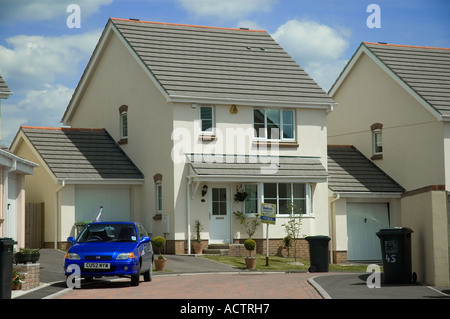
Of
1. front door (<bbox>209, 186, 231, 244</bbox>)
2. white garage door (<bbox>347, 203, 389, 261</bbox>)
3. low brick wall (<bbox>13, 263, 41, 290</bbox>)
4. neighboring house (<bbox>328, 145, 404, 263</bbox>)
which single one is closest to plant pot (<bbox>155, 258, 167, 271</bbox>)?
low brick wall (<bbox>13, 263, 41, 290</bbox>)

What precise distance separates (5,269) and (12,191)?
38.0 ft

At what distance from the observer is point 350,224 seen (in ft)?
122

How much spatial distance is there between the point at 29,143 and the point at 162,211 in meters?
6.32

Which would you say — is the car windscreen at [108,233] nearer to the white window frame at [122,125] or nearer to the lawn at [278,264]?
the lawn at [278,264]

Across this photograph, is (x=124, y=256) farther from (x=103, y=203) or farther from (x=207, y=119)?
(x=103, y=203)

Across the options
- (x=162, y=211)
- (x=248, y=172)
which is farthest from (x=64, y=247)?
(x=248, y=172)

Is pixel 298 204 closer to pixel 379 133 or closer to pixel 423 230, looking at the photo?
pixel 379 133

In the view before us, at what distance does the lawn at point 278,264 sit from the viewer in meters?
30.3

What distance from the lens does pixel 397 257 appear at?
69.8ft

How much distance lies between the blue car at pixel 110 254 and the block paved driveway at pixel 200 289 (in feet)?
1.31

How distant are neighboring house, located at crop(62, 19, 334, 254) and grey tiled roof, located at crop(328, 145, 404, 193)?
4.09ft

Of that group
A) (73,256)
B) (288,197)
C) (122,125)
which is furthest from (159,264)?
(122,125)

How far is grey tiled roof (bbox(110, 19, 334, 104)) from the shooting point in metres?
35.0

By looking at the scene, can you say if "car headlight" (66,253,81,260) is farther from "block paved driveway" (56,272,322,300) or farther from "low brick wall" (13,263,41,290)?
"low brick wall" (13,263,41,290)
